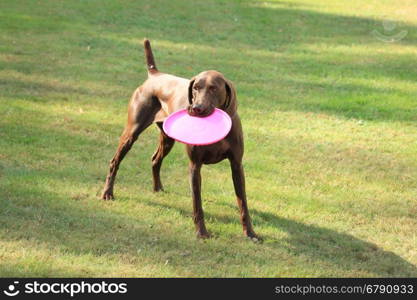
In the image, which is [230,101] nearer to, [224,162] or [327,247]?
[327,247]

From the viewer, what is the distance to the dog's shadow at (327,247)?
6.52 m

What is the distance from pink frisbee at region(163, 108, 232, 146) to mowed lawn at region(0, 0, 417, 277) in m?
1.00

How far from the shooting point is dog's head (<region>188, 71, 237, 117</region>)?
21.1ft

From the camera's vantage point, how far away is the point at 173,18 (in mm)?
18422

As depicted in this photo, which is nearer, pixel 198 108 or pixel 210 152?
pixel 198 108

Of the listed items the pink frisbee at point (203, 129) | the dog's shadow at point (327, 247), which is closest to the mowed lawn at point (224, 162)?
the dog's shadow at point (327, 247)

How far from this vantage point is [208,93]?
6.46 m

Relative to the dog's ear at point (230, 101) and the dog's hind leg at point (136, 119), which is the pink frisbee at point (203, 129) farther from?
the dog's hind leg at point (136, 119)

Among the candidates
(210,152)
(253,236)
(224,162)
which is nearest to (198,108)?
(210,152)

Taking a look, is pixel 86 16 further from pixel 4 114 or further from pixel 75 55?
pixel 4 114

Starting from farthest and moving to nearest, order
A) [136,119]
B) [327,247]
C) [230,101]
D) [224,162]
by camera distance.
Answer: [224,162], [136,119], [327,247], [230,101]

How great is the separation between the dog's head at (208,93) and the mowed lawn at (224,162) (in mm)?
1241

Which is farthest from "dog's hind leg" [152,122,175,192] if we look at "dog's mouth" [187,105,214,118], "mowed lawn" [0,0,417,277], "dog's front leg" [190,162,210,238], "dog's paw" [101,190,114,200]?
"dog's mouth" [187,105,214,118]

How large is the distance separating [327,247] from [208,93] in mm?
1780
